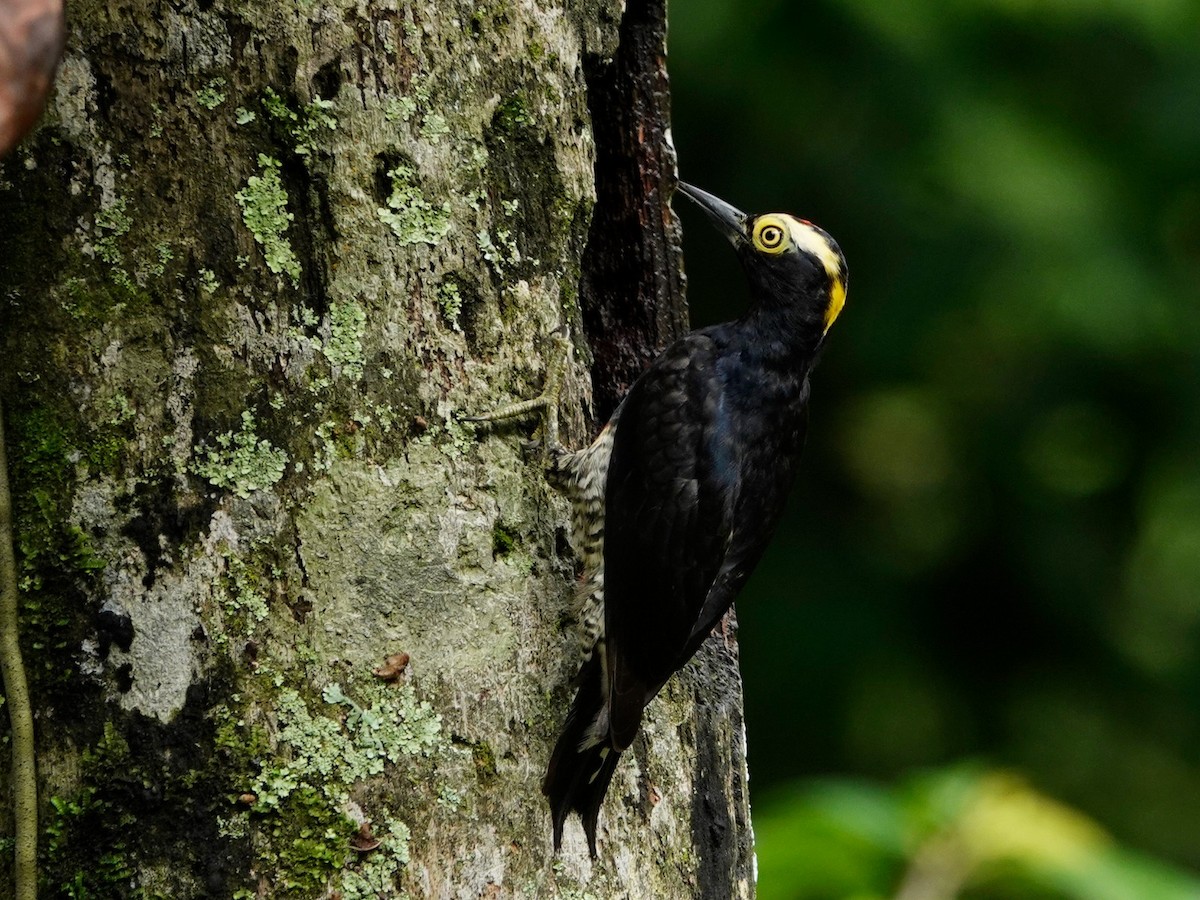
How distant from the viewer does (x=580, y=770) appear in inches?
87.5

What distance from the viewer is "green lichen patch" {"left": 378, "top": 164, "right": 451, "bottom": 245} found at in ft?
7.46

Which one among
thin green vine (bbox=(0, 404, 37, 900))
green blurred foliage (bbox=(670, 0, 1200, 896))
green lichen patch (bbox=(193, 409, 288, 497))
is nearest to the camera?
thin green vine (bbox=(0, 404, 37, 900))

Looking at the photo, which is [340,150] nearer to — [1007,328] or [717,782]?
[717,782]

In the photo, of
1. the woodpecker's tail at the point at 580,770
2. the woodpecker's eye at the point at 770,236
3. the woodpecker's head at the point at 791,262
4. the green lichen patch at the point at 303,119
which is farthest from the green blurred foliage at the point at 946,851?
the green lichen patch at the point at 303,119

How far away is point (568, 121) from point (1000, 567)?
360 centimetres

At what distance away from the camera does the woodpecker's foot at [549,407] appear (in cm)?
235

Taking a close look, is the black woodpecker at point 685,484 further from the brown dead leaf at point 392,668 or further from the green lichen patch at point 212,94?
the green lichen patch at point 212,94

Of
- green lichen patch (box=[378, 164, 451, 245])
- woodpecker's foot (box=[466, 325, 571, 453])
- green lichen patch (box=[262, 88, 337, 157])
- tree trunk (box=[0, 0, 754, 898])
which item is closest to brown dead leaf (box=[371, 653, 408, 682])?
tree trunk (box=[0, 0, 754, 898])

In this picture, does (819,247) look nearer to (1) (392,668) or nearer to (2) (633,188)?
(2) (633,188)

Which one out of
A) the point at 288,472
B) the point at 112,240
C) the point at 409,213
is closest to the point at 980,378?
the point at 409,213

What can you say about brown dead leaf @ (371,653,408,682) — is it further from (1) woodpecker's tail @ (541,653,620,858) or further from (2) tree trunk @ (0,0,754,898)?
(1) woodpecker's tail @ (541,653,620,858)

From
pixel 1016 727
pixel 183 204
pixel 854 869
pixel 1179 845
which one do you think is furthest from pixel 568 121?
pixel 1179 845

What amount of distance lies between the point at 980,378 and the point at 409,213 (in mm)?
3885

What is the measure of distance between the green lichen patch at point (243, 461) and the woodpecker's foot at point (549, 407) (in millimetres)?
363
